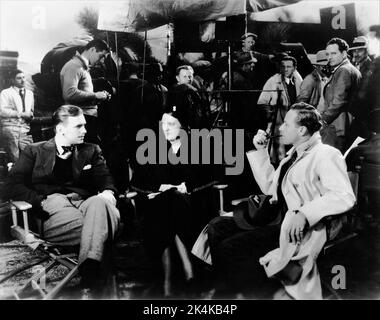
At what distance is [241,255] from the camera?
3.04 m

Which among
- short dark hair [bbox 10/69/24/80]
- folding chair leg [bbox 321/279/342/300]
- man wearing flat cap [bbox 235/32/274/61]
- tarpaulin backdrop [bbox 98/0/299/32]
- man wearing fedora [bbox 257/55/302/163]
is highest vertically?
tarpaulin backdrop [bbox 98/0/299/32]

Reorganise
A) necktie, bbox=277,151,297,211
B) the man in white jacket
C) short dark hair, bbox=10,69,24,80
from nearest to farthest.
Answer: the man in white jacket < necktie, bbox=277,151,297,211 < short dark hair, bbox=10,69,24,80

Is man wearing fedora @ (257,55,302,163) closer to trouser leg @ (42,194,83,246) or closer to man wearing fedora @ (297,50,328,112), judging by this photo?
man wearing fedora @ (297,50,328,112)

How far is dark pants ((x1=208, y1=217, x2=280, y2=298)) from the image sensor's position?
3.04 m

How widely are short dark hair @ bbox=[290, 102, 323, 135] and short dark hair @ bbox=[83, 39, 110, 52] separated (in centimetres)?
152

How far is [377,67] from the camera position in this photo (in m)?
3.25

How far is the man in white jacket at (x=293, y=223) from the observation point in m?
2.96

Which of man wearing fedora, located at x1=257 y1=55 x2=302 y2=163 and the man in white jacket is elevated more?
man wearing fedora, located at x1=257 y1=55 x2=302 y2=163

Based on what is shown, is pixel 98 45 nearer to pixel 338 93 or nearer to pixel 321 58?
pixel 321 58

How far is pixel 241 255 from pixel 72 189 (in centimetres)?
134

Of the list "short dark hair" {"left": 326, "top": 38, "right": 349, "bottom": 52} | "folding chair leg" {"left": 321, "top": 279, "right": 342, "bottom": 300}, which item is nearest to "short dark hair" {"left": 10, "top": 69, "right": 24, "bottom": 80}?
"short dark hair" {"left": 326, "top": 38, "right": 349, "bottom": 52}

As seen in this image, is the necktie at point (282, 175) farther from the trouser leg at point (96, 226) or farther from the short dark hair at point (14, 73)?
the short dark hair at point (14, 73)

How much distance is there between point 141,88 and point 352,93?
1.62m

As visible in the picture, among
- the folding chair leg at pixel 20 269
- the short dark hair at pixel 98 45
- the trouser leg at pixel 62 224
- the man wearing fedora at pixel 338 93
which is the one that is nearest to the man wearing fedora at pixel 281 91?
the man wearing fedora at pixel 338 93
